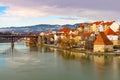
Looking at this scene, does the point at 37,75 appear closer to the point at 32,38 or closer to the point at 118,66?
Answer: the point at 118,66

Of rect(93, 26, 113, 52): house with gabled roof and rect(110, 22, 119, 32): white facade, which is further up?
rect(110, 22, 119, 32): white facade

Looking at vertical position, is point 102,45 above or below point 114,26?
below

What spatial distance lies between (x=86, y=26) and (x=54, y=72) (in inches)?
1167

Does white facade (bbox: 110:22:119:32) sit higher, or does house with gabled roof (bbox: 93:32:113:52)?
white facade (bbox: 110:22:119:32)

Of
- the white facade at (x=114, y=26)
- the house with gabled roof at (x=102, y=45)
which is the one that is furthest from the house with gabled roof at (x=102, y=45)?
the white facade at (x=114, y=26)

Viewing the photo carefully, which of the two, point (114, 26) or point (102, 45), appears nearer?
point (102, 45)

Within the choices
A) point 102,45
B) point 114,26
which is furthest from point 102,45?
point 114,26

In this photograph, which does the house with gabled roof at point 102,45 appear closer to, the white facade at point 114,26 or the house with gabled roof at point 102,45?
the house with gabled roof at point 102,45

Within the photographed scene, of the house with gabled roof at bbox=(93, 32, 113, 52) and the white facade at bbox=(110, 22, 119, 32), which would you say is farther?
the white facade at bbox=(110, 22, 119, 32)

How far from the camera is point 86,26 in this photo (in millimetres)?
44188

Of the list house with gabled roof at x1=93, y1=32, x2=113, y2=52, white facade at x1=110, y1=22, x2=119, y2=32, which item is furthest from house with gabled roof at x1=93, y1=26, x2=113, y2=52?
white facade at x1=110, y1=22, x2=119, y2=32

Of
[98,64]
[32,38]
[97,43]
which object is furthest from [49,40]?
[98,64]

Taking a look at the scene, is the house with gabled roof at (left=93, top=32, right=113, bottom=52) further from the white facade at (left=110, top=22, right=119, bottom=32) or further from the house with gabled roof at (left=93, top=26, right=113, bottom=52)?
the white facade at (left=110, top=22, right=119, bottom=32)

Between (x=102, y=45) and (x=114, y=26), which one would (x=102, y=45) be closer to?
(x=102, y=45)
